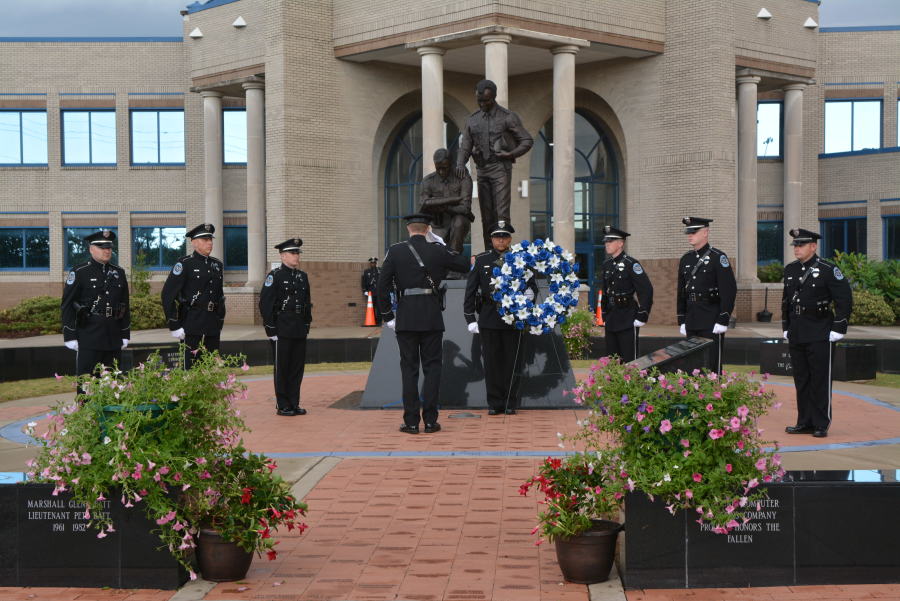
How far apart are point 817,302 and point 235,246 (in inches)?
1220

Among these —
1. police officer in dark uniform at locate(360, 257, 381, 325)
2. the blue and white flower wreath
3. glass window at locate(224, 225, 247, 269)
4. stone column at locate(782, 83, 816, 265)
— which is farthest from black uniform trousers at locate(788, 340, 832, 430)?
glass window at locate(224, 225, 247, 269)

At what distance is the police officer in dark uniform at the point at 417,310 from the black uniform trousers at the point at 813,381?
12.7 ft

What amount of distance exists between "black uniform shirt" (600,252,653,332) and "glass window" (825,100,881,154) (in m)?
30.3

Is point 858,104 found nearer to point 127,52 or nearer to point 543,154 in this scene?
point 543,154

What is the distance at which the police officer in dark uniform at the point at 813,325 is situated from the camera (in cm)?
1158

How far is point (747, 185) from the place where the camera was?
116ft

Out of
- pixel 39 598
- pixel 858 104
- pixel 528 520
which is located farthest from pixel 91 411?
pixel 858 104

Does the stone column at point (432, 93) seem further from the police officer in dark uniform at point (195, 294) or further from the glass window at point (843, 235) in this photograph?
the police officer in dark uniform at point (195, 294)

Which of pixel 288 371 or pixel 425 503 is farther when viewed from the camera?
pixel 288 371

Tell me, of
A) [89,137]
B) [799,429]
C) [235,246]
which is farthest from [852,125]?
[799,429]

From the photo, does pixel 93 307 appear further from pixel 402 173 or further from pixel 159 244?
pixel 159 244

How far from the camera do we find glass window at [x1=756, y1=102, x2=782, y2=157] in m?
39.9

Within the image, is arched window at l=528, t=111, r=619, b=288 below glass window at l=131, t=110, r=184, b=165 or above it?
below

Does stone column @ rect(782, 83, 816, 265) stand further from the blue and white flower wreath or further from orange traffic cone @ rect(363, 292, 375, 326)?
the blue and white flower wreath
